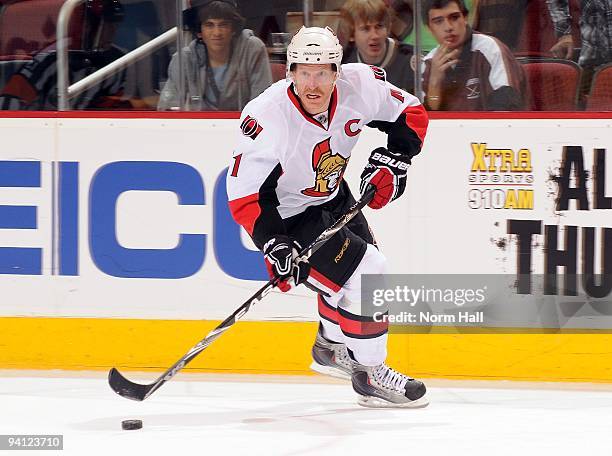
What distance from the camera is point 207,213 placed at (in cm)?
458

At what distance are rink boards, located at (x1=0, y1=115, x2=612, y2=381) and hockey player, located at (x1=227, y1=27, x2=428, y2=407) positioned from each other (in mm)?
381

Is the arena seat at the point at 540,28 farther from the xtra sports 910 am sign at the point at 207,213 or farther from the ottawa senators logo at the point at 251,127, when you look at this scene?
the ottawa senators logo at the point at 251,127

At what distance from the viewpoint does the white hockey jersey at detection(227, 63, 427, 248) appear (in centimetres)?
378

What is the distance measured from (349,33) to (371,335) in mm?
1102

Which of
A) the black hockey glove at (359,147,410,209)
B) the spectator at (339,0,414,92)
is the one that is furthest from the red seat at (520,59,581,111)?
the black hockey glove at (359,147,410,209)

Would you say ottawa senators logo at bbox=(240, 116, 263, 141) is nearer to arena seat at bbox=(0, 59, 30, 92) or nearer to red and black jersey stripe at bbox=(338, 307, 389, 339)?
red and black jersey stripe at bbox=(338, 307, 389, 339)

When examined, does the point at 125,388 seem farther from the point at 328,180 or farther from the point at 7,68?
the point at 7,68

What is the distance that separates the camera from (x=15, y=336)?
15.4 feet

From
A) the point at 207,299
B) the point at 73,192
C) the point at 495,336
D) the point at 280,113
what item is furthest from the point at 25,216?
the point at 495,336

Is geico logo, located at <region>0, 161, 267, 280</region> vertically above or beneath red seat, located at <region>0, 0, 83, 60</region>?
beneath

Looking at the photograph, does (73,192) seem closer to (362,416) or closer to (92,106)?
(92,106)

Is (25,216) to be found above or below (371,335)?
above

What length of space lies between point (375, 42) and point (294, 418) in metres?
1.36

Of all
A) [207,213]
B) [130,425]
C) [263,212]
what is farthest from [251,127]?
[130,425]
